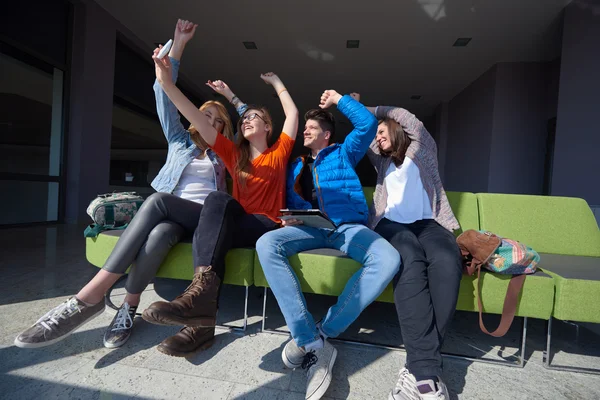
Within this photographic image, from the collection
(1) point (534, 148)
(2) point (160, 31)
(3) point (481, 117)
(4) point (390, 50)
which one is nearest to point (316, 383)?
(4) point (390, 50)

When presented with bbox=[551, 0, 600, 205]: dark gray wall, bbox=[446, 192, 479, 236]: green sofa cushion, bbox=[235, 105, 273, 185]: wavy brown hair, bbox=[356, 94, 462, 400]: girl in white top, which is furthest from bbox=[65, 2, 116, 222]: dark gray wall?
bbox=[551, 0, 600, 205]: dark gray wall

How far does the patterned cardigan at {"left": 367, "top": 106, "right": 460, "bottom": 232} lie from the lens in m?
1.70

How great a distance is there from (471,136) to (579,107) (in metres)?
2.99

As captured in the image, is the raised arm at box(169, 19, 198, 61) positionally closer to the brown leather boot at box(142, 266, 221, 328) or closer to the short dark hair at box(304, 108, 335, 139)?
the short dark hair at box(304, 108, 335, 139)

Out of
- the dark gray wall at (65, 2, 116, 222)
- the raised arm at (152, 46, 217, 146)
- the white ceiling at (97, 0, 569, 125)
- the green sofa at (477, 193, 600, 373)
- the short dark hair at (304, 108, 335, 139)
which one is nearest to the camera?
the raised arm at (152, 46, 217, 146)

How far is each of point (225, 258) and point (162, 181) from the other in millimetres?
696

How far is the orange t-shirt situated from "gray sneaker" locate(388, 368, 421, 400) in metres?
0.95

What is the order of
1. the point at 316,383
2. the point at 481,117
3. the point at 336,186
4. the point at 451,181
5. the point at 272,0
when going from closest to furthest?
the point at 316,383
the point at 336,186
the point at 272,0
the point at 481,117
the point at 451,181

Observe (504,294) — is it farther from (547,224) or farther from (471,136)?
(471,136)

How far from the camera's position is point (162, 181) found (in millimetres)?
1788

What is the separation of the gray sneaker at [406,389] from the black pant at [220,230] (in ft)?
2.71

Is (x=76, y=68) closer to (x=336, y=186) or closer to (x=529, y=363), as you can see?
(x=336, y=186)

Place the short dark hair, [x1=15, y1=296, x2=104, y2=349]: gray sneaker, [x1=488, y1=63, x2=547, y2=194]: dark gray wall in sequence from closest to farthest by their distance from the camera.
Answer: [x1=15, y1=296, x2=104, y2=349]: gray sneaker → the short dark hair → [x1=488, y1=63, x2=547, y2=194]: dark gray wall

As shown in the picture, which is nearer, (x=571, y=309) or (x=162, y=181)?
(x=571, y=309)
